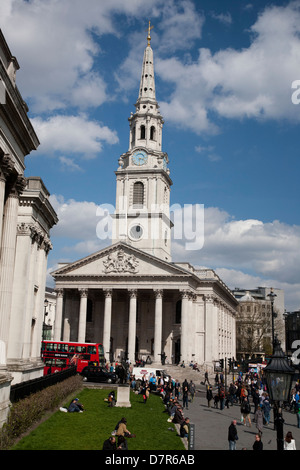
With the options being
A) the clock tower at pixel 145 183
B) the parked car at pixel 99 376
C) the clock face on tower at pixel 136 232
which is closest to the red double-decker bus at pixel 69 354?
the parked car at pixel 99 376

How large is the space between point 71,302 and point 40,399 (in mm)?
50521

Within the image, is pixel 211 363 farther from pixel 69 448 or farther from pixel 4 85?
pixel 4 85

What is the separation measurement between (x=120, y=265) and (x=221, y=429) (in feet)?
139

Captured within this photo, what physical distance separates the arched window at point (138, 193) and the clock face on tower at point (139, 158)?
3170 millimetres

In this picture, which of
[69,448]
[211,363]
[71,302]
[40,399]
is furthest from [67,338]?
[69,448]

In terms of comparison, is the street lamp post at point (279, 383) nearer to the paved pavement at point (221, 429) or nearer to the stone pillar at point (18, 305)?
the paved pavement at point (221, 429)

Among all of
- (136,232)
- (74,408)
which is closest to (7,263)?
(74,408)

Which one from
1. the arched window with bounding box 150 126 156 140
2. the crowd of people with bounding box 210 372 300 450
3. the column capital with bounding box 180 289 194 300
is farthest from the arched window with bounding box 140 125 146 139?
the crowd of people with bounding box 210 372 300 450

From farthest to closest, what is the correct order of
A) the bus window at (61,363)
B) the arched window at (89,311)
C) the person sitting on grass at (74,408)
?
the arched window at (89,311) < the bus window at (61,363) < the person sitting on grass at (74,408)

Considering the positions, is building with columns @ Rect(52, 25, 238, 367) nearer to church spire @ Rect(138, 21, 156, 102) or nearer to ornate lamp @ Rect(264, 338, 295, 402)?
church spire @ Rect(138, 21, 156, 102)

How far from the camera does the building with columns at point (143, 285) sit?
64.6 meters

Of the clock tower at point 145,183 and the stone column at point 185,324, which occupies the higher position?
the clock tower at point 145,183

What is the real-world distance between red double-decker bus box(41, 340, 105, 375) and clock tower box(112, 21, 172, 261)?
997 inches
